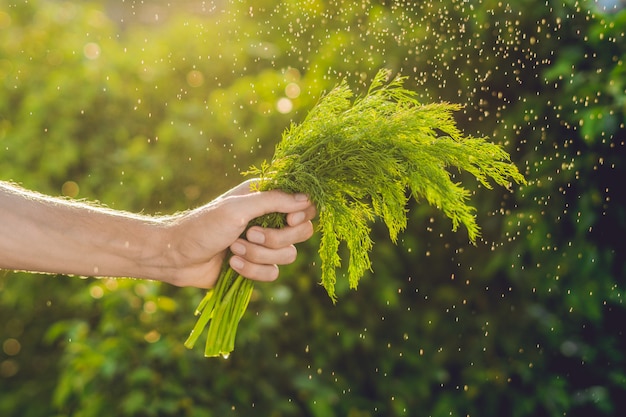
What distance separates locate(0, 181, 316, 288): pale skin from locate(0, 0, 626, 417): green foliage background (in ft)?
3.21

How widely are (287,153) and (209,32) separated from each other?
229 centimetres

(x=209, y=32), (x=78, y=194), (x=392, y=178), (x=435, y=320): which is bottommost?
(x=78, y=194)

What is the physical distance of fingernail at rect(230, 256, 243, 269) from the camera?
92.8 inches

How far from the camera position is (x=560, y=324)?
11.9 ft

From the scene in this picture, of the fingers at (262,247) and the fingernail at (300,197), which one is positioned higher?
the fingernail at (300,197)

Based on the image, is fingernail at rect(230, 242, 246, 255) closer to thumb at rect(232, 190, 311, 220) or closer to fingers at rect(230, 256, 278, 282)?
fingers at rect(230, 256, 278, 282)

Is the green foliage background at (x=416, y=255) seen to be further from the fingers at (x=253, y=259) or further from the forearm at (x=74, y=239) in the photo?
the fingers at (x=253, y=259)

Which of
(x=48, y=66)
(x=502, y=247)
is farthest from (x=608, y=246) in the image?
(x=48, y=66)

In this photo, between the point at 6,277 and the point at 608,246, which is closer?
the point at 608,246

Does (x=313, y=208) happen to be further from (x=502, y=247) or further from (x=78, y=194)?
(x=78, y=194)

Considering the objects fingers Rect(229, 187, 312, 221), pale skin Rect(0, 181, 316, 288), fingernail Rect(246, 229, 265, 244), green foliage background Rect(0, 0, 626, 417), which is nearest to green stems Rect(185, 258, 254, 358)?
pale skin Rect(0, 181, 316, 288)

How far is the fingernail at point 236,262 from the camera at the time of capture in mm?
2357

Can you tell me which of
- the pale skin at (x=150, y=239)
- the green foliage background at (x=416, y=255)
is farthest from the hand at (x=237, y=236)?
the green foliage background at (x=416, y=255)

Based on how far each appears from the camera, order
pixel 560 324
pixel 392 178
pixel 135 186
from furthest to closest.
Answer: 1. pixel 135 186
2. pixel 560 324
3. pixel 392 178
